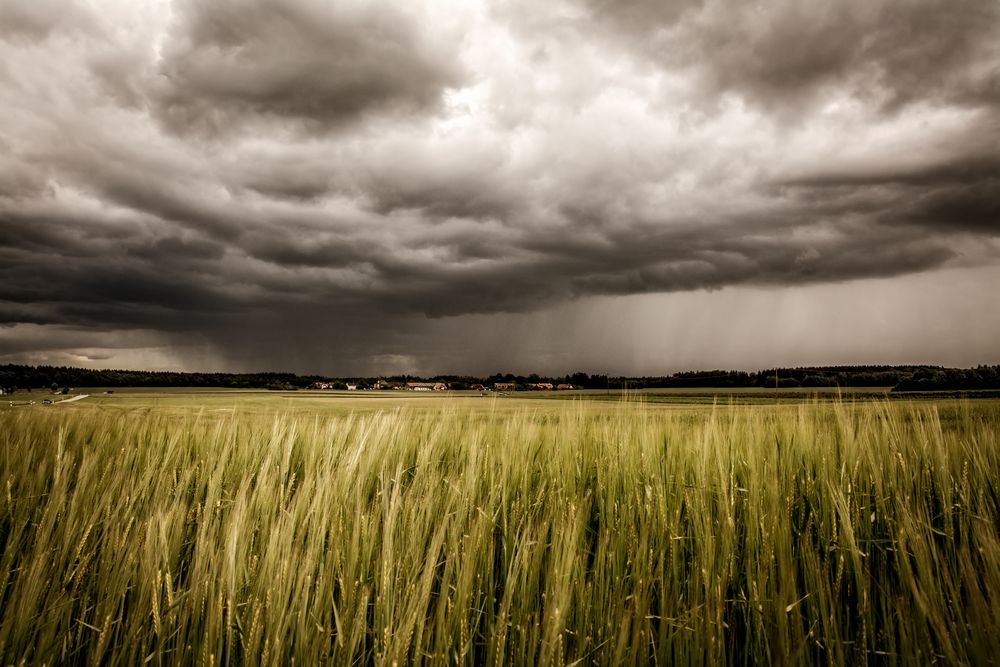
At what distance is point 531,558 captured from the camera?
6.28 ft

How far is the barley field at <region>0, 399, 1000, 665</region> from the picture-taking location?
4.89ft

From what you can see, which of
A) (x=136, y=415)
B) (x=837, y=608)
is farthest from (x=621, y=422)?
(x=136, y=415)

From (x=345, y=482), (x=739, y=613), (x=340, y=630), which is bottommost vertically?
(x=739, y=613)

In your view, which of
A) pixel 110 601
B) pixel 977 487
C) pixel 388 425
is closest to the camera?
pixel 110 601

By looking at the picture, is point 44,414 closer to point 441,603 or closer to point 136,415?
point 136,415

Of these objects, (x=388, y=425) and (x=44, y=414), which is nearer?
(x=388, y=425)

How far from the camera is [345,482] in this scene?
2.47 metres

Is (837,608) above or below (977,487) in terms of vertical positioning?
below

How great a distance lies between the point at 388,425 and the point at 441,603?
98.9 inches

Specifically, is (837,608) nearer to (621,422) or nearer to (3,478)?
(621,422)

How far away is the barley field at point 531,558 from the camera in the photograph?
1489mm

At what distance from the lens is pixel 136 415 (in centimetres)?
645

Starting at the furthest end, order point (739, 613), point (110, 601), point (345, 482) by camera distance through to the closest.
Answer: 1. point (345, 482)
2. point (739, 613)
3. point (110, 601)

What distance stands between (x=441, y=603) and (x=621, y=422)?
3.11 metres
